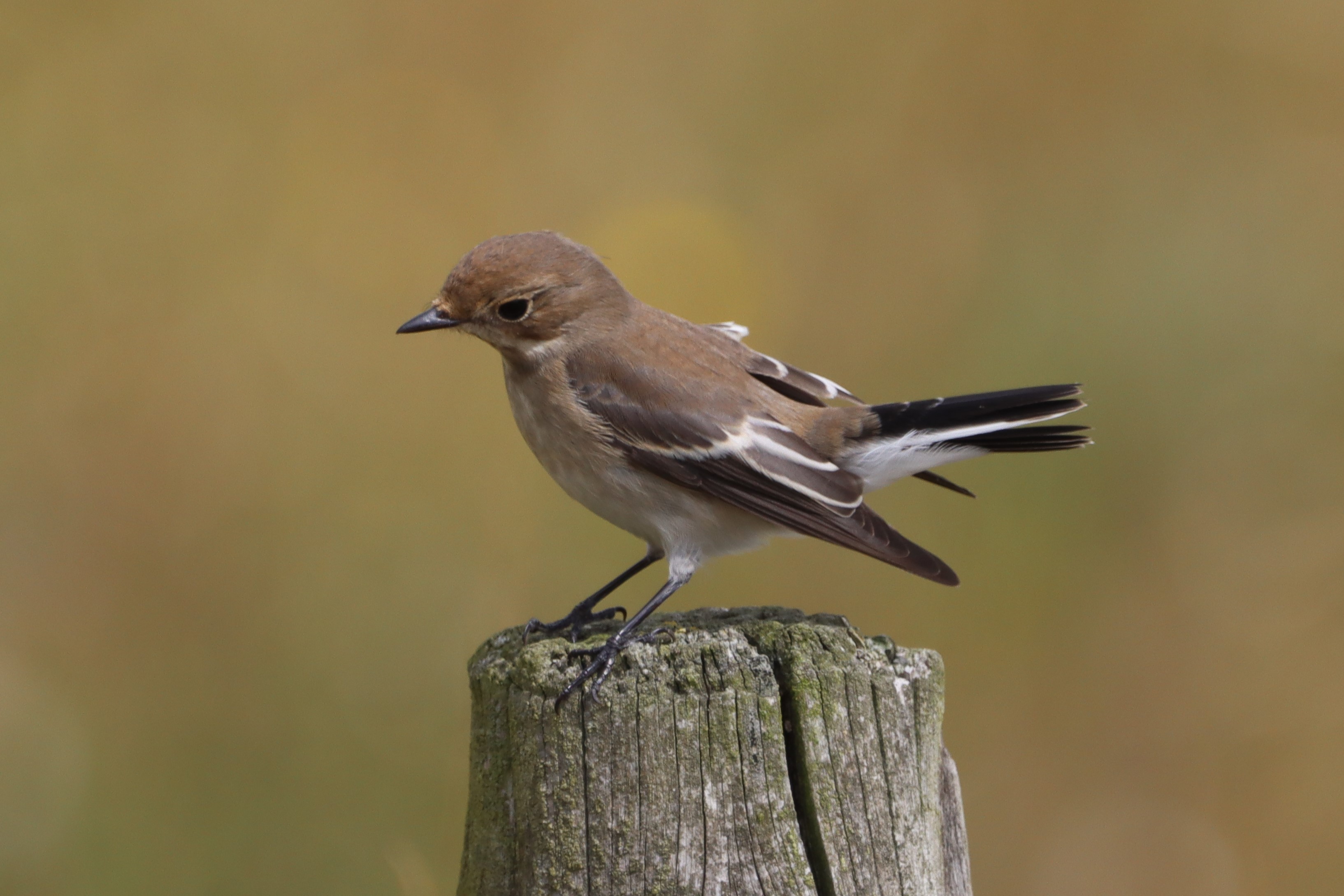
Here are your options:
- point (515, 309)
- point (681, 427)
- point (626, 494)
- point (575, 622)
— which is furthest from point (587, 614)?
point (515, 309)

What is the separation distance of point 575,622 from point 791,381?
1242 mm

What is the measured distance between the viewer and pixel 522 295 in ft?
13.8

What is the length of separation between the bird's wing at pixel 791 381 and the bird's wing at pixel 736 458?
0.37 metres

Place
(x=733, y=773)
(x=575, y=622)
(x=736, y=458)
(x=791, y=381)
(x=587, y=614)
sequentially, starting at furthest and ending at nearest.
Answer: (x=791, y=381)
(x=587, y=614)
(x=575, y=622)
(x=736, y=458)
(x=733, y=773)

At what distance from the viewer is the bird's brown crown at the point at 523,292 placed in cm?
413

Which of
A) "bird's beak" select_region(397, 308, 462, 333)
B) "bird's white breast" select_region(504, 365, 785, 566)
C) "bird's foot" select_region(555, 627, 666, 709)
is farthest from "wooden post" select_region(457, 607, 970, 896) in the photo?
"bird's beak" select_region(397, 308, 462, 333)

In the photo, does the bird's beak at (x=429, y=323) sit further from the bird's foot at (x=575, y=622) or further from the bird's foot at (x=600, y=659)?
the bird's foot at (x=600, y=659)

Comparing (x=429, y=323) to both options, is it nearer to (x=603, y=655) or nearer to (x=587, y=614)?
(x=587, y=614)

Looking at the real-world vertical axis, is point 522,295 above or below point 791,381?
above

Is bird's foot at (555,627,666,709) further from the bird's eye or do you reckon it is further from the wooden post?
the bird's eye

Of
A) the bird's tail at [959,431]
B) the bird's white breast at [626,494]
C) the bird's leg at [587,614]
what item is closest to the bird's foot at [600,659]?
the bird's leg at [587,614]

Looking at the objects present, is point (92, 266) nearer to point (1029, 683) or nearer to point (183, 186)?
point (183, 186)

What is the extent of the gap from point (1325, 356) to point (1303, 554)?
0.99 metres

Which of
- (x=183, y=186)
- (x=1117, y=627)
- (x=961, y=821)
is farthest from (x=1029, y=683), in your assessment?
(x=183, y=186)
